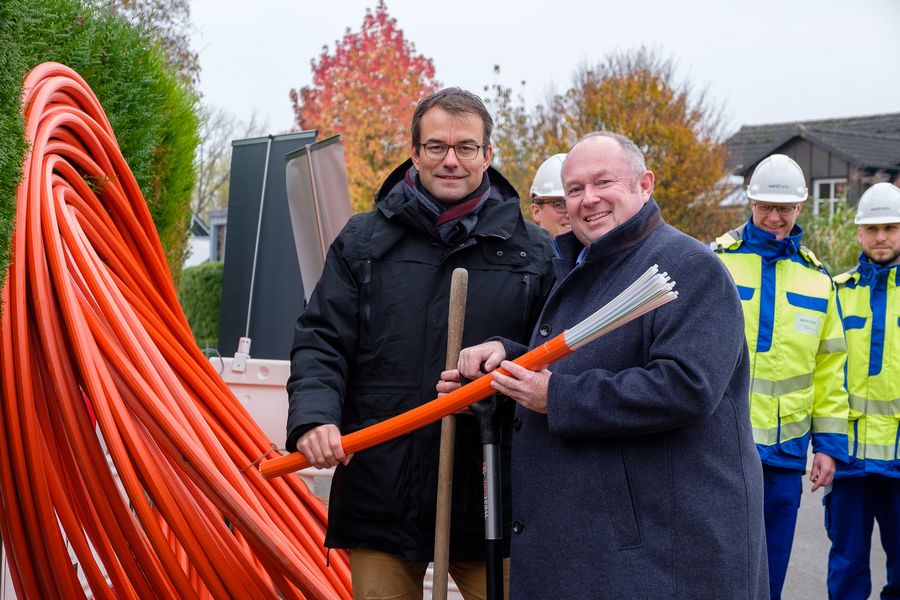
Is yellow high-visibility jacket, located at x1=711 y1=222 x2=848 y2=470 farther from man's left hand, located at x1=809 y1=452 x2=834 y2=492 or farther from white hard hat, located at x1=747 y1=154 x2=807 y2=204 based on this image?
white hard hat, located at x1=747 y1=154 x2=807 y2=204

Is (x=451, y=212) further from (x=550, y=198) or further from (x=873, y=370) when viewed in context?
(x=873, y=370)

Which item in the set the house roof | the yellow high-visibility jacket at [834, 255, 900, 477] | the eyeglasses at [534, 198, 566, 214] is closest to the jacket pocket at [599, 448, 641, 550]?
the yellow high-visibility jacket at [834, 255, 900, 477]

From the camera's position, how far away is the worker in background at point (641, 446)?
2.41 meters

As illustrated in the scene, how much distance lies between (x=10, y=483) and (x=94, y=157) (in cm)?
119

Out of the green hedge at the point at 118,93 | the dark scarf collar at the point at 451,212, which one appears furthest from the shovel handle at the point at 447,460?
the green hedge at the point at 118,93

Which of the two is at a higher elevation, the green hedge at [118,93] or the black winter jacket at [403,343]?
the green hedge at [118,93]

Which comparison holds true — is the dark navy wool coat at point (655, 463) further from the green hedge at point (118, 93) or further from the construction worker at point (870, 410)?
the construction worker at point (870, 410)

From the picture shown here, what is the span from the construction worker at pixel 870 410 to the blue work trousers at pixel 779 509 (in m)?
0.55

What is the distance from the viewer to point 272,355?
7.49 meters

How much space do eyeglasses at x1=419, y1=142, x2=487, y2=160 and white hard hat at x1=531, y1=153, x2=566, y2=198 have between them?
2494 mm

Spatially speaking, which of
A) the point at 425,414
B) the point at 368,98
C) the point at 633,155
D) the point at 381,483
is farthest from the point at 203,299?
the point at 633,155

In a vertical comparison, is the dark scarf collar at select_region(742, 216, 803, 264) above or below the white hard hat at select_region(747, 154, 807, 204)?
below

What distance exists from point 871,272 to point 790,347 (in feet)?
2.63

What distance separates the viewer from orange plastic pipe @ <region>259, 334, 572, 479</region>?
259 centimetres
